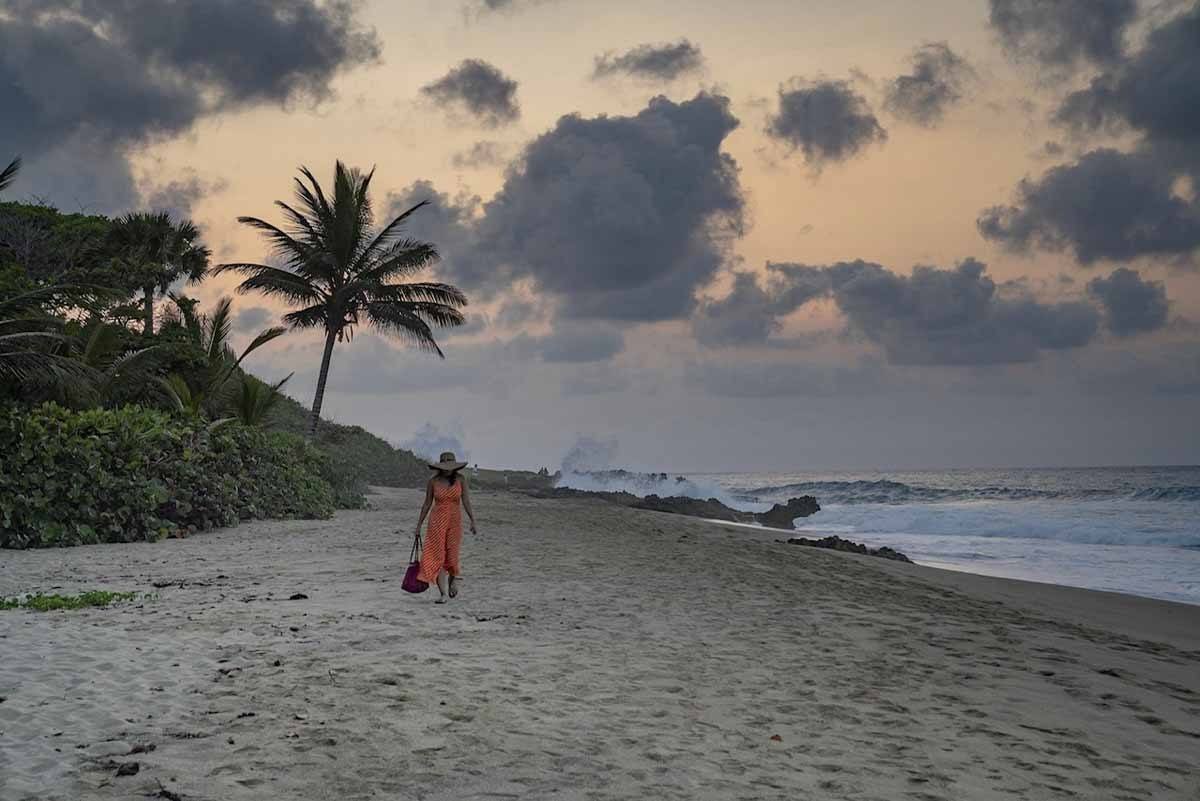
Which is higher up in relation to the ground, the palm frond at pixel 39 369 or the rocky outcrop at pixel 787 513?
the palm frond at pixel 39 369

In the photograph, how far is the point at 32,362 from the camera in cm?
1418

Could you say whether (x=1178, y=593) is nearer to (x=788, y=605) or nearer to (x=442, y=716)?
(x=788, y=605)

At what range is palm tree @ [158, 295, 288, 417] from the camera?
22.0 m

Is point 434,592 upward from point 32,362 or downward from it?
downward

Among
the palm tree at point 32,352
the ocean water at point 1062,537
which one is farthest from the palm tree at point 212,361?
the ocean water at point 1062,537

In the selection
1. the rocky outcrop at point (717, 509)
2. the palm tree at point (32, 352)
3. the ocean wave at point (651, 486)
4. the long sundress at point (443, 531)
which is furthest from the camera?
the ocean wave at point (651, 486)

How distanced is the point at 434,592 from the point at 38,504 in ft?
25.2

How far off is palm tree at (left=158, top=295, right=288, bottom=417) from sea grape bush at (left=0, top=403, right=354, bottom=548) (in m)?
4.53

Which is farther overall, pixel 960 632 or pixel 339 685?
pixel 960 632

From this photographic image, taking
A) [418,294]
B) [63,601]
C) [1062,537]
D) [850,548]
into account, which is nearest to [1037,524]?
[1062,537]

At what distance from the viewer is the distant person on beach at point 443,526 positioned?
372 inches

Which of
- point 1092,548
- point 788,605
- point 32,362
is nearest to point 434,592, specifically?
point 788,605

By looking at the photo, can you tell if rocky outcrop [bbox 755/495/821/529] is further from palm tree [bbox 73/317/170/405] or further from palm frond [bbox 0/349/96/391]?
palm frond [bbox 0/349/96/391]

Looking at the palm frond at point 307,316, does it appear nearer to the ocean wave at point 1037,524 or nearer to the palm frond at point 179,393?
the palm frond at point 179,393
